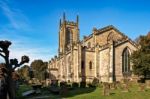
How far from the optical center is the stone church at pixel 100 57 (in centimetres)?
6125

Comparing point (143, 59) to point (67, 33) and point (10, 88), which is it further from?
point (67, 33)

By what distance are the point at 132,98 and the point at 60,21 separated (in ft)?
247

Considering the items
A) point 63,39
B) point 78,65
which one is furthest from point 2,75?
point 63,39

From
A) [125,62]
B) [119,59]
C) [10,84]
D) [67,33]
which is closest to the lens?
[10,84]

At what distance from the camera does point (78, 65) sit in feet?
215

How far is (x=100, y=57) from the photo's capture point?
216 ft

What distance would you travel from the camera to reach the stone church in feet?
201

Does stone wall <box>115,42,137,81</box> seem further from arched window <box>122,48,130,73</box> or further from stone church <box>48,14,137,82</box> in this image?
arched window <box>122,48,130,73</box>

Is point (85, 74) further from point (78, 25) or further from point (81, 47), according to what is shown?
point (78, 25)

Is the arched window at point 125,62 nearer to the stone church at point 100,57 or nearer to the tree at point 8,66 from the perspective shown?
the stone church at point 100,57

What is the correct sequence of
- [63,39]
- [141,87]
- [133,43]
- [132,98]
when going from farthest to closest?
[63,39] < [133,43] < [141,87] < [132,98]

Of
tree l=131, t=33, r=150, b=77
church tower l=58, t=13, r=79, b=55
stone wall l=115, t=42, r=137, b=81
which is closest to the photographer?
tree l=131, t=33, r=150, b=77

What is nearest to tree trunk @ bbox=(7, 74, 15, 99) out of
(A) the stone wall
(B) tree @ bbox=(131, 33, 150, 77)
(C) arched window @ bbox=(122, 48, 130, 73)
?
(B) tree @ bbox=(131, 33, 150, 77)

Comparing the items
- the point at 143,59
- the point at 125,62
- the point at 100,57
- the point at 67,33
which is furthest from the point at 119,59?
the point at 67,33
